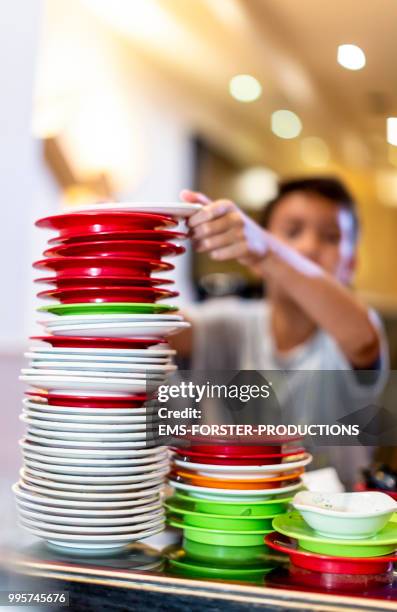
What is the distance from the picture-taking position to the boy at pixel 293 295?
2.95 ft

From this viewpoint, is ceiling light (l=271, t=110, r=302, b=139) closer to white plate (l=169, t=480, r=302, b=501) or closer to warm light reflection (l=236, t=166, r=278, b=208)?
warm light reflection (l=236, t=166, r=278, b=208)

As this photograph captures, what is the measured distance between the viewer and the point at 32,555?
2.20 feet

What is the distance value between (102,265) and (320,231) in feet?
2.89

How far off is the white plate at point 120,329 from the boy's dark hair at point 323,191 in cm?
90

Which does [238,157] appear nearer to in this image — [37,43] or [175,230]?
[37,43]

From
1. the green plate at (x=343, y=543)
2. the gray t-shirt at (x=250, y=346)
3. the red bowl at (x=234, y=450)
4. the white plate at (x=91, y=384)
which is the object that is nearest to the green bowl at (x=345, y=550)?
the green plate at (x=343, y=543)

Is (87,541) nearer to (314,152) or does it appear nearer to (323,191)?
(323,191)

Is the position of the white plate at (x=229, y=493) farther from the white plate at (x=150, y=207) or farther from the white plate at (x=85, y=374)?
the white plate at (x=150, y=207)

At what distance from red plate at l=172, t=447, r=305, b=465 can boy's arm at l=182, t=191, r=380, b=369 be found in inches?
9.5

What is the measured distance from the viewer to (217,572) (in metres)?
0.63

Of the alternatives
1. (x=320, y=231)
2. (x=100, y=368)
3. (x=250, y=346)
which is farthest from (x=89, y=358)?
(x=250, y=346)

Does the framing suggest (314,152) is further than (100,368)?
Yes

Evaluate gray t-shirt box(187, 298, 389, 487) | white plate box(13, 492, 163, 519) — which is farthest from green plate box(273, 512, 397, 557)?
gray t-shirt box(187, 298, 389, 487)

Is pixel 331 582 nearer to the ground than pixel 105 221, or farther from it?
nearer to the ground
